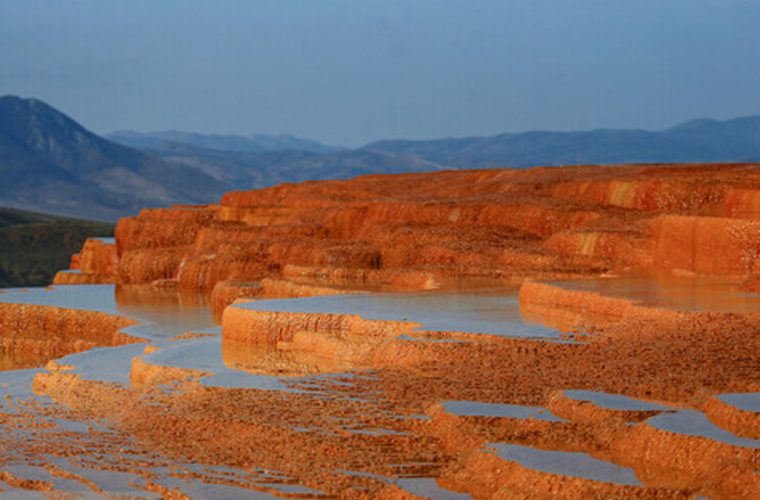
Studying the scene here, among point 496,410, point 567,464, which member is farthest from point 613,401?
point 567,464

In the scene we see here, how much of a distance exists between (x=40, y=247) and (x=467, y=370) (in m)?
65.7

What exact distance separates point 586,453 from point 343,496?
1718mm

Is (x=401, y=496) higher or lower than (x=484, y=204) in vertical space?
lower

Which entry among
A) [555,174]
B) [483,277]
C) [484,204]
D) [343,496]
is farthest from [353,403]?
[555,174]

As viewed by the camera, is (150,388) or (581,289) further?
(581,289)

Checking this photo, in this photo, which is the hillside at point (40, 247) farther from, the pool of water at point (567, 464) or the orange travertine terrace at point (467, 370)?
the pool of water at point (567, 464)

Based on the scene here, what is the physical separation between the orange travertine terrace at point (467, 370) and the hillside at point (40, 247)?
110ft

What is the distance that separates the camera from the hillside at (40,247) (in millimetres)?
63375

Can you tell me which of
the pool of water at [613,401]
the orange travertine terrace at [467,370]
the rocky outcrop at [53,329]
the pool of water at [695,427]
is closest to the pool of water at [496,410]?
the orange travertine terrace at [467,370]

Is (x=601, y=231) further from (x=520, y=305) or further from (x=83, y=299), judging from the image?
(x=83, y=299)

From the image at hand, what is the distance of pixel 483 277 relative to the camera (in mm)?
24156

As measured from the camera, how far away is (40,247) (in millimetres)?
75750

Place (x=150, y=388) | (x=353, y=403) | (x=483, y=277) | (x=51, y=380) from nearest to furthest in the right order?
(x=353, y=403), (x=150, y=388), (x=51, y=380), (x=483, y=277)

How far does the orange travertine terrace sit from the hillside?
33412mm
